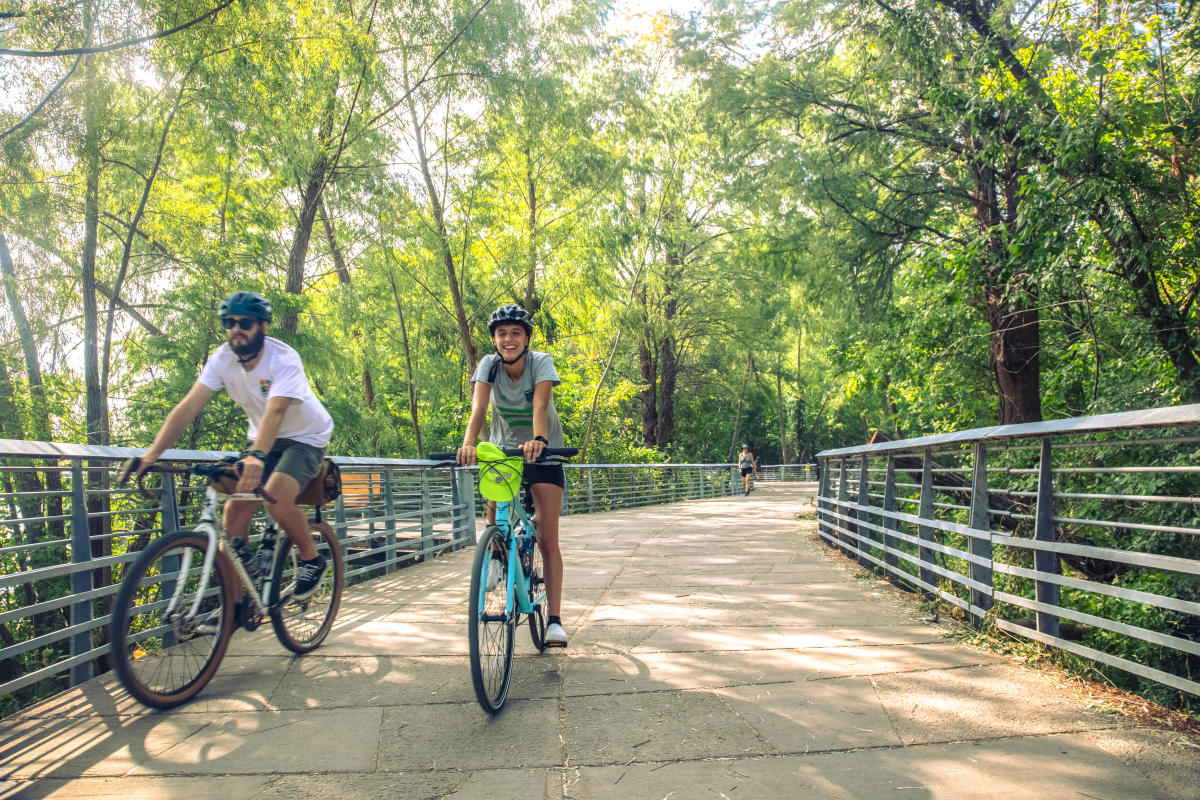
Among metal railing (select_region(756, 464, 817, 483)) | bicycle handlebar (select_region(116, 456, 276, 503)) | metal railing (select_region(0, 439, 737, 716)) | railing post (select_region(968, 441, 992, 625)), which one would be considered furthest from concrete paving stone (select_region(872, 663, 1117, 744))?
metal railing (select_region(756, 464, 817, 483))

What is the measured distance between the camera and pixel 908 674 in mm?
3951

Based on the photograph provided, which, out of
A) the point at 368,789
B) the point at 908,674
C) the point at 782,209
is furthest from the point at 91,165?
the point at 908,674

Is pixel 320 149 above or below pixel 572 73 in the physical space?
below

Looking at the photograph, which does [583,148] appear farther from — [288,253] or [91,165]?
[91,165]

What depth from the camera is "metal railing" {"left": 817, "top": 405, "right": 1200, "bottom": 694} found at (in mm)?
3342

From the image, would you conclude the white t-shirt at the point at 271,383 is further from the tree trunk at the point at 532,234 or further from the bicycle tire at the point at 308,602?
the tree trunk at the point at 532,234

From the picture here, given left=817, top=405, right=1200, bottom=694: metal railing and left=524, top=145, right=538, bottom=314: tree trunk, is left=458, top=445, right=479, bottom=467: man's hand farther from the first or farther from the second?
left=524, top=145, right=538, bottom=314: tree trunk

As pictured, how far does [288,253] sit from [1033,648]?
1330 cm

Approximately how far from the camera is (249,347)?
13.3 feet

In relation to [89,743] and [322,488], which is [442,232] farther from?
[89,743]

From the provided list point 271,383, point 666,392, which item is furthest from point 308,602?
point 666,392

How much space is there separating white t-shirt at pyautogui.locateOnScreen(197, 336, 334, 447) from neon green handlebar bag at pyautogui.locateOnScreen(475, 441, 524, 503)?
3.46ft

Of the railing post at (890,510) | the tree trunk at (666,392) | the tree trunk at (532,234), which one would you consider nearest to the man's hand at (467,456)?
the railing post at (890,510)

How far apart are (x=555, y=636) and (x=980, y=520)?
8.74 ft
